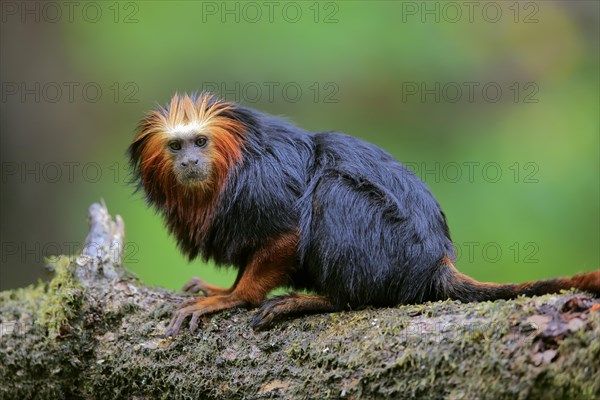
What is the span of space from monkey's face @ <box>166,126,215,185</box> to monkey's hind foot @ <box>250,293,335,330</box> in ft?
2.88

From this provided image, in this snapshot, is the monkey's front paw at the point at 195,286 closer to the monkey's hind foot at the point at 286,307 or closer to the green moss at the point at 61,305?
the green moss at the point at 61,305

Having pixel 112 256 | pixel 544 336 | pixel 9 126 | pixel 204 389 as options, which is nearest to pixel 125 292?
pixel 112 256

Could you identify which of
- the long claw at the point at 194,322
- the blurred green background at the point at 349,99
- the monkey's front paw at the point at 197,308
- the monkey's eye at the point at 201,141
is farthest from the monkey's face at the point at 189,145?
the blurred green background at the point at 349,99

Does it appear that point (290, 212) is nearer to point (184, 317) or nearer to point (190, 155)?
point (190, 155)

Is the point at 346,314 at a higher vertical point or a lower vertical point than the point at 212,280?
higher

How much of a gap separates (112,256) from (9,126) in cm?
443

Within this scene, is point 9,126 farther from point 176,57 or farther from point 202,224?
point 202,224

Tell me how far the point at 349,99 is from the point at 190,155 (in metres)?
3.88

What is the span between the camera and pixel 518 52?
725 centimetres

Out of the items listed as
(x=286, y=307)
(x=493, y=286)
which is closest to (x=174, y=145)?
(x=286, y=307)

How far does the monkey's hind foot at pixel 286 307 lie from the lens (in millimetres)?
3469

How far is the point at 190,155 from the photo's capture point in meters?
3.94

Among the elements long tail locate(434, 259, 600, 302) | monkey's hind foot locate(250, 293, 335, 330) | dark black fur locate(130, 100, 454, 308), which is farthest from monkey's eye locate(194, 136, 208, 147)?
long tail locate(434, 259, 600, 302)

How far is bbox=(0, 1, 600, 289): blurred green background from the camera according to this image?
6414mm
